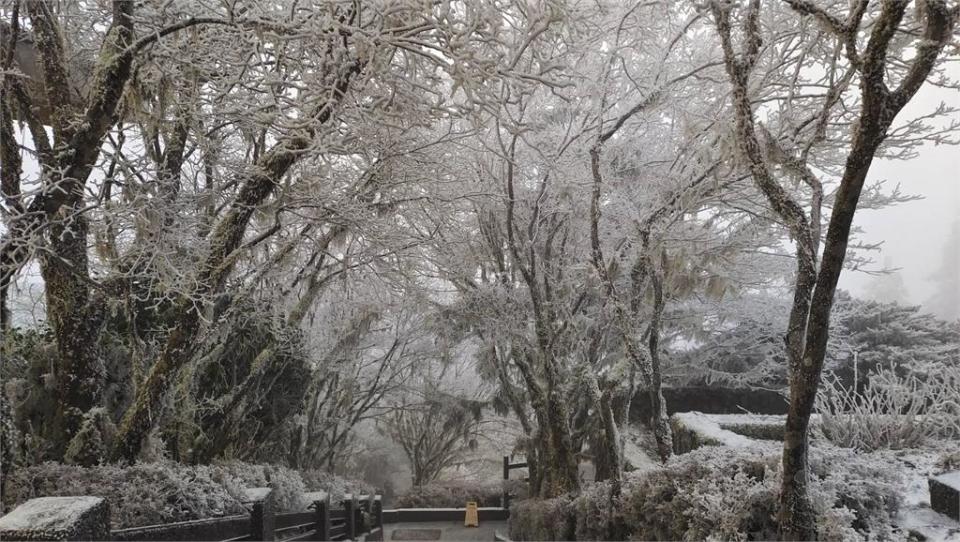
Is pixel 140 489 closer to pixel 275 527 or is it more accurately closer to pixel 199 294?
pixel 275 527

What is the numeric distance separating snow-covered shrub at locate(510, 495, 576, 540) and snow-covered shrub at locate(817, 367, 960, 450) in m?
1.56

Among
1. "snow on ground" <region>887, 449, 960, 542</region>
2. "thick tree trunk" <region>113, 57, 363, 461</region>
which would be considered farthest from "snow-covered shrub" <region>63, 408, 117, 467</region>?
"snow on ground" <region>887, 449, 960, 542</region>

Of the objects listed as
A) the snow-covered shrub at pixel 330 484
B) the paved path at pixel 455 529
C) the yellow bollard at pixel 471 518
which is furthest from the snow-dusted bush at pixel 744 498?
the snow-covered shrub at pixel 330 484

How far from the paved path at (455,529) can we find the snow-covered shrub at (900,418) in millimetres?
2333

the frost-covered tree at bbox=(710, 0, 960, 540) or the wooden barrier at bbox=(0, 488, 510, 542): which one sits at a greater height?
the frost-covered tree at bbox=(710, 0, 960, 540)

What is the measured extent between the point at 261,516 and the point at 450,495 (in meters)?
3.24

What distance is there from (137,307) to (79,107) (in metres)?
1.18

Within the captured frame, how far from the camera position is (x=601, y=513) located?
3074mm

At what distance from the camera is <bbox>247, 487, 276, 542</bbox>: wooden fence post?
2555 millimetres

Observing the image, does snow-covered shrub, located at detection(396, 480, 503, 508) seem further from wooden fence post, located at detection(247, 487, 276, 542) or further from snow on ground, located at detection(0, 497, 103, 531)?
snow on ground, located at detection(0, 497, 103, 531)

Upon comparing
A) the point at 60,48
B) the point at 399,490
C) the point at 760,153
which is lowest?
the point at 399,490

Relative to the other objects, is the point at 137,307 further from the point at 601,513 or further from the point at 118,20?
the point at 601,513

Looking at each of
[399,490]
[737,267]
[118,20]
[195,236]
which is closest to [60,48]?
[118,20]

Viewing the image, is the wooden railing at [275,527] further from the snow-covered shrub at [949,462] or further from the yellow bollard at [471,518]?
the snow-covered shrub at [949,462]
